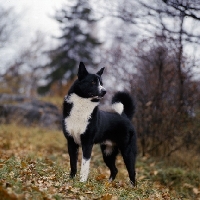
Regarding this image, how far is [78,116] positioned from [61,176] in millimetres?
933

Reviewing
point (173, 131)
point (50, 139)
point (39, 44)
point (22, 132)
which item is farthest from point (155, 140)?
point (39, 44)

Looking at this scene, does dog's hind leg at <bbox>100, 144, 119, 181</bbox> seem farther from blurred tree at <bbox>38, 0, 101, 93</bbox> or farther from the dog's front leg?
blurred tree at <bbox>38, 0, 101, 93</bbox>

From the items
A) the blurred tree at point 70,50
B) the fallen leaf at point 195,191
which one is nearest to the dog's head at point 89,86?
the fallen leaf at point 195,191

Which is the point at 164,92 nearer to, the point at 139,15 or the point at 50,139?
the point at 139,15

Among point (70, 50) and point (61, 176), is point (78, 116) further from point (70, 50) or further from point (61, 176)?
point (70, 50)

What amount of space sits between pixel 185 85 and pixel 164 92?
57cm

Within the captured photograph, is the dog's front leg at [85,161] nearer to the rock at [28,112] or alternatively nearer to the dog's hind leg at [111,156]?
the dog's hind leg at [111,156]

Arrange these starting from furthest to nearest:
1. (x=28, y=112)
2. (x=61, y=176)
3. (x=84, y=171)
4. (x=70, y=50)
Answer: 1. (x=70, y=50)
2. (x=28, y=112)
3. (x=61, y=176)
4. (x=84, y=171)

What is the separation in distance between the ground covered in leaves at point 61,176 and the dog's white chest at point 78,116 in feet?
2.23

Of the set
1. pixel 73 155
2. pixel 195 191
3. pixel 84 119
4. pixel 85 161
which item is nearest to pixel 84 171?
pixel 85 161

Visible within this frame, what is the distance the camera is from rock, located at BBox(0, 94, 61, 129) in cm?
1323

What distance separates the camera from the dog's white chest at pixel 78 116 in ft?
17.1

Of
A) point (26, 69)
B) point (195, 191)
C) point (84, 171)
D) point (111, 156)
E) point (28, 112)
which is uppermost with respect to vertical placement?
point (84, 171)

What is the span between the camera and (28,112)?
44.6 ft
